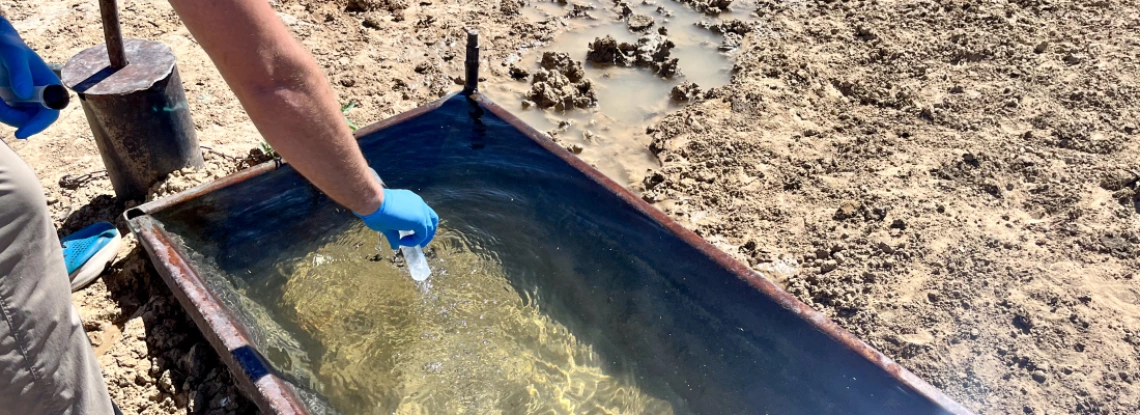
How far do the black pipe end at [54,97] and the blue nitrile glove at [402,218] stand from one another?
938mm

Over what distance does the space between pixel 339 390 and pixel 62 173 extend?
175cm

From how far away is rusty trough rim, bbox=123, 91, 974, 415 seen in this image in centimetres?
170

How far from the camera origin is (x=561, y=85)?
378cm

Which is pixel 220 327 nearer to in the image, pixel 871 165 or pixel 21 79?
pixel 21 79

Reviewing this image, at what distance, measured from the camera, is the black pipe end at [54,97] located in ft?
6.31

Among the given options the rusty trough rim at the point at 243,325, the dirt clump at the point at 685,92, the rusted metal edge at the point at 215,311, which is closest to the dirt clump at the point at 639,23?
→ the dirt clump at the point at 685,92

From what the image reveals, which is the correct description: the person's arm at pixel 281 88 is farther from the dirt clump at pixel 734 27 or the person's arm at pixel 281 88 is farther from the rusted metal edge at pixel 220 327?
the dirt clump at pixel 734 27

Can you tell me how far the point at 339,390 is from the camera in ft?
7.07

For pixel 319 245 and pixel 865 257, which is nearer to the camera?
pixel 319 245

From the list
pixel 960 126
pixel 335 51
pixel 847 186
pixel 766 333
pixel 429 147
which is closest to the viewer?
pixel 766 333

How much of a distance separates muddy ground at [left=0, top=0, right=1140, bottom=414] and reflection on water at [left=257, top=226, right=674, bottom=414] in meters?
0.34

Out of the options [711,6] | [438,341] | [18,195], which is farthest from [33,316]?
[711,6]

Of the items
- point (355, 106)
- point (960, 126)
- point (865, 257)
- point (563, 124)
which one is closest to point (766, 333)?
point (865, 257)

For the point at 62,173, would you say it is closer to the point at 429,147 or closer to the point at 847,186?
the point at 429,147
